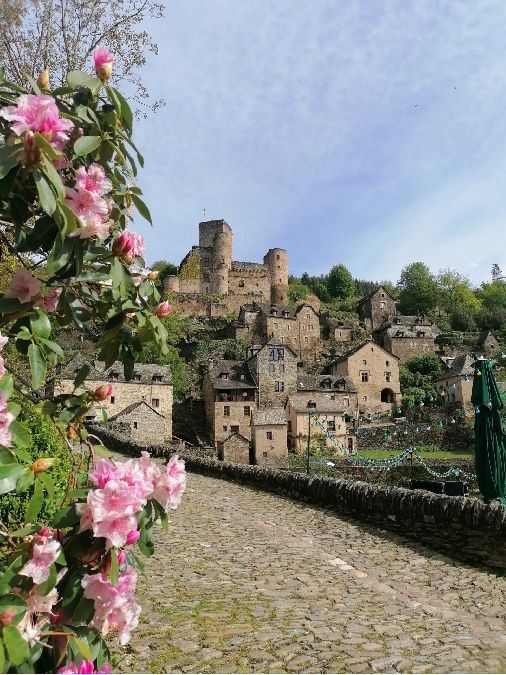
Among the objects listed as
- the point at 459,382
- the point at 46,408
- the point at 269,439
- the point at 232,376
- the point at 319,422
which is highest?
the point at 232,376

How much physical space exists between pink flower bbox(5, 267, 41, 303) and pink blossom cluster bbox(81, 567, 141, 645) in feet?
3.73

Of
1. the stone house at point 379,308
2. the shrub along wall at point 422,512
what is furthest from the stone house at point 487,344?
the shrub along wall at point 422,512

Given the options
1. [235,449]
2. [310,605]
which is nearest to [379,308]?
[235,449]

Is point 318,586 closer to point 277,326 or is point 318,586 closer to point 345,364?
point 345,364

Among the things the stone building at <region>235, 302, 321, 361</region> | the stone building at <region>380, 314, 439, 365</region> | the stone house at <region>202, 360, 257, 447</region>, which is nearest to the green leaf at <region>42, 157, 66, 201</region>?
the stone house at <region>202, 360, 257, 447</region>

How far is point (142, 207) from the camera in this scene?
2475 millimetres

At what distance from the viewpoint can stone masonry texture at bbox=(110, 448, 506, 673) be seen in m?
3.93

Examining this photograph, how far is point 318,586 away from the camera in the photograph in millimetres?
5969

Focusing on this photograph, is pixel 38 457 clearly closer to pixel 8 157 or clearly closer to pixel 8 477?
pixel 8 477

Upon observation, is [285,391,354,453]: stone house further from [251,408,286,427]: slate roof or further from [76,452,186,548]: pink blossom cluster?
[76,452,186,548]: pink blossom cluster

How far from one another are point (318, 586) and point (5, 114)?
19.1ft

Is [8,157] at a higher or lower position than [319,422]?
higher

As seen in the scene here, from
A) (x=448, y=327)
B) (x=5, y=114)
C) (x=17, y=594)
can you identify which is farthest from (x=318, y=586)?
(x=448, y=327)

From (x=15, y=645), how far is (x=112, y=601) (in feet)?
1.28
